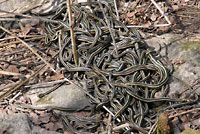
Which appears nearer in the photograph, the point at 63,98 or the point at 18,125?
the point at 18,125

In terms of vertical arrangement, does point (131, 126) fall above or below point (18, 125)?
below

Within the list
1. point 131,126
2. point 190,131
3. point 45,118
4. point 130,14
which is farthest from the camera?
point 130,14

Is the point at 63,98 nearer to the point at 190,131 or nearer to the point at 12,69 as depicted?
the point at 12,69

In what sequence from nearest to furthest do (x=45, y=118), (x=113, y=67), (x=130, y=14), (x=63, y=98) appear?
1. (x=45, y=118)
2. (x=63, y=98)
3. (x=113, y=67)
4. (x=130, y=14)

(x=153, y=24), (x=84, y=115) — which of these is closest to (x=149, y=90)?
(x=84, y=115)

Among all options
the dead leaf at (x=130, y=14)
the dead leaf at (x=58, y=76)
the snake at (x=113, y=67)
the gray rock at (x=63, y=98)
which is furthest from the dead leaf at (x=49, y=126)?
the dead leaf at (x=130, y=14)

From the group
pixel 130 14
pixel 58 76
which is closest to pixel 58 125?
pixel 58 76

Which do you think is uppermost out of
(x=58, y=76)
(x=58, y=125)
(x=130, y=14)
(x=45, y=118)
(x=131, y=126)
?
(x=130, y=14)

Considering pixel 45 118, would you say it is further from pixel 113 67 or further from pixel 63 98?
pixel 113 67

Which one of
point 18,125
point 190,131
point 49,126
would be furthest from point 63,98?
point 190,131
